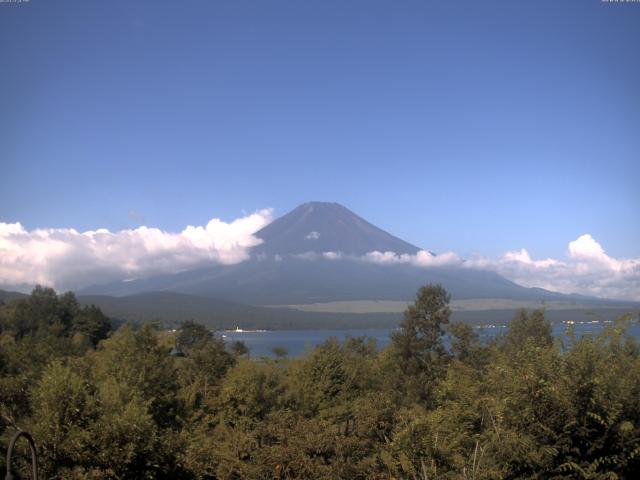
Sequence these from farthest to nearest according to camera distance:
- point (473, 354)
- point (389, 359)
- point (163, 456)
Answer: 1. point (389, 359)
2. point (473, 354)
3. point (163, 456)

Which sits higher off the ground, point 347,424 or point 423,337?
point 423,337

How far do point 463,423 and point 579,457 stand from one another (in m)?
3.35

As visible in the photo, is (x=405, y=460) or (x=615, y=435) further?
(x=405, y=460)

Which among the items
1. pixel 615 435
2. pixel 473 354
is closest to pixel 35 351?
pixel 473 354

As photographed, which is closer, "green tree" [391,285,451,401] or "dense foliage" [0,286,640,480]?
"dense foliage" [0,286,640,480]

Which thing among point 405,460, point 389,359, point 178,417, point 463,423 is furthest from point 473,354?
point 405,460

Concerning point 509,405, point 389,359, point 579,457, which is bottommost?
point 389,359

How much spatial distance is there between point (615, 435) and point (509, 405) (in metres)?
1.60

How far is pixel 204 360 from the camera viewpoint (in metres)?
32.6

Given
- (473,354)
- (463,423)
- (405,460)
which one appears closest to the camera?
(405,460)

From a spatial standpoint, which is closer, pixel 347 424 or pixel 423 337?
pixel 347 424

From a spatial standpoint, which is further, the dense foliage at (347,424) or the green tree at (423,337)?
the green tree at (423,337)

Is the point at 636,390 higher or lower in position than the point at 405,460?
higher

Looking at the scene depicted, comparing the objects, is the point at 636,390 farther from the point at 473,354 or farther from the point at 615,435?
the point at 473,354
